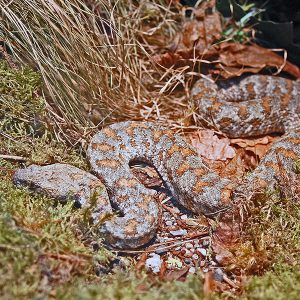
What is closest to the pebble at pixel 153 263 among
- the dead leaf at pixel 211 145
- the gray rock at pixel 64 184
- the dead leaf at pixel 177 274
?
the dead leaf at pixel 177 274

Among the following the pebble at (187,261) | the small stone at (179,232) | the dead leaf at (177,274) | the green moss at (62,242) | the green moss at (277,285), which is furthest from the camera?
the small stone at (179,232)

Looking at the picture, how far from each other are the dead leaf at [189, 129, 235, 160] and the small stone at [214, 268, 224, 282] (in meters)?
1.64

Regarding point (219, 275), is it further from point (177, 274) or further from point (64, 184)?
point (64, 184)

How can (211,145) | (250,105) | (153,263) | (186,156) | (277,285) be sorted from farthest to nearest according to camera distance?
(250,105), (211,145), (186,156), (153,263), (277,285)

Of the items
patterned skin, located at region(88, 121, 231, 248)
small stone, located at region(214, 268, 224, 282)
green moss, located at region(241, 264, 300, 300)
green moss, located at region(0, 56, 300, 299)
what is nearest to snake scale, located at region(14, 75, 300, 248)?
patterned skin, located at region(88, 121, 231, 248)

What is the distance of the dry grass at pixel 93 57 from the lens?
5879 millimetres

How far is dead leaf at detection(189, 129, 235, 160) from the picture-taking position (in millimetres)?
6289

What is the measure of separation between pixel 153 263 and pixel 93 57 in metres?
2.53

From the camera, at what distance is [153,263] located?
16.6 feet

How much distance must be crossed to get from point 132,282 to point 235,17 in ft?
15.2

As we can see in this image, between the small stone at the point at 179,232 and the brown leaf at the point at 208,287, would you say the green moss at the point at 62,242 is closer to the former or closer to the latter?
the brown leaf at the point at 208,287

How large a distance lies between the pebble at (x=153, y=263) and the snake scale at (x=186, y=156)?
170 millimetres

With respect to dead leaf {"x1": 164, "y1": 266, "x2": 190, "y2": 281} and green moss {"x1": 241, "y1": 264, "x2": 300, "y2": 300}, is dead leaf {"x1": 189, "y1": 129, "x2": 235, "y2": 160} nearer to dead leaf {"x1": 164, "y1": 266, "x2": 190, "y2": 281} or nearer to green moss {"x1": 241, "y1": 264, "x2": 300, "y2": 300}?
dead leaf {"x1": 164, "y1": 266, "x2": 190, "y2": 281}

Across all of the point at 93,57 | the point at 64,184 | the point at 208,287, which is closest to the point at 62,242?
the point at 64,184
